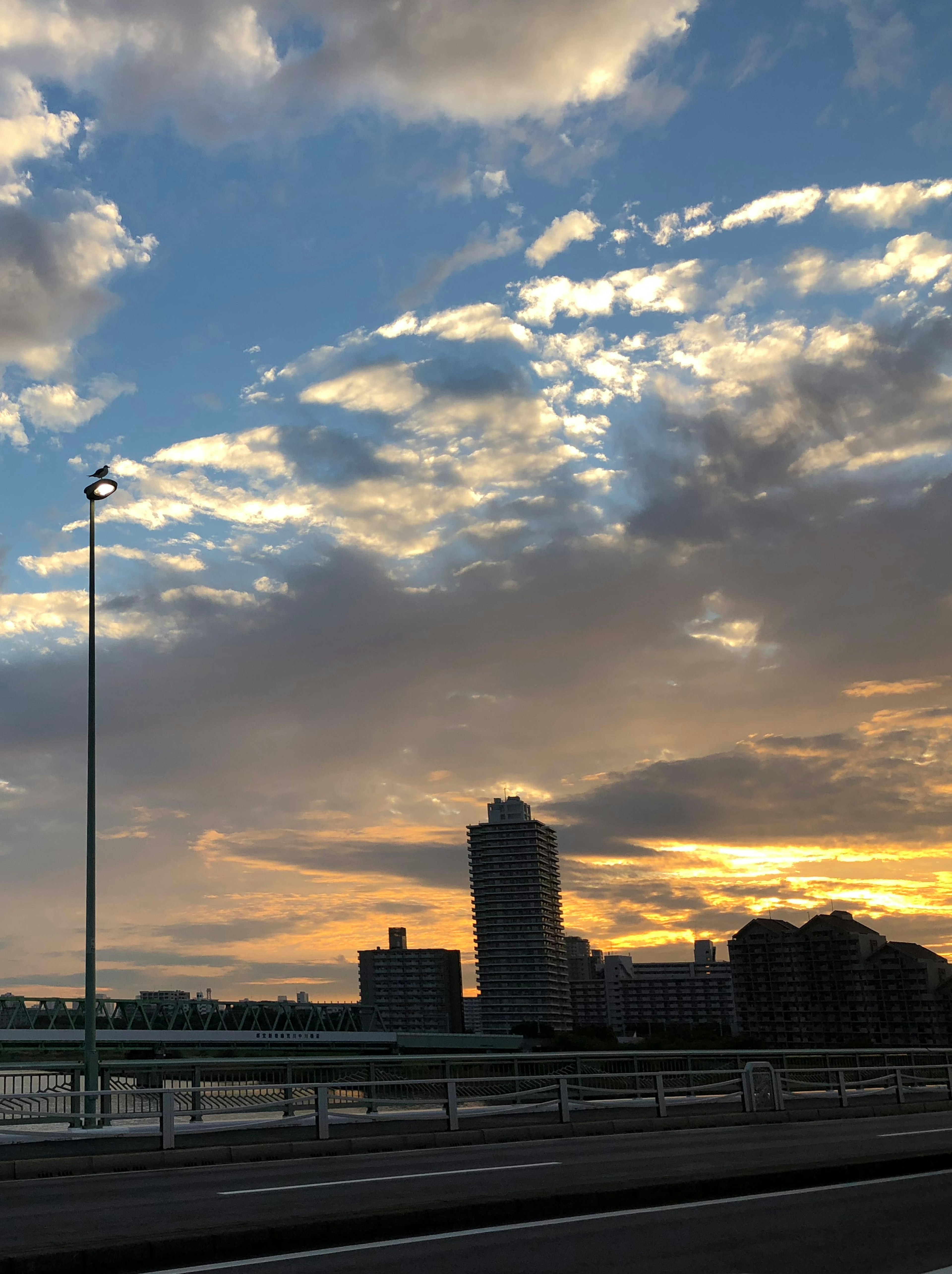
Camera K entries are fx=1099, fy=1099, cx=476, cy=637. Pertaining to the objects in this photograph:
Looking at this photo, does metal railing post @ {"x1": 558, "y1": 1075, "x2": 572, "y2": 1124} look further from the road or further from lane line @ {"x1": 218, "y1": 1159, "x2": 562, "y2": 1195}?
lane line @ {"x1": 218, "y1": 1159, "x2": 562, "y2": 1195}

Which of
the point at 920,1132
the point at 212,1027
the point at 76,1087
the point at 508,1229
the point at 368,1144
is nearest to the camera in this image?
the point at 508,1229

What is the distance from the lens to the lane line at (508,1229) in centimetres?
951

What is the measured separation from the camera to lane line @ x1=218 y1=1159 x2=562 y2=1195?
14859 mm

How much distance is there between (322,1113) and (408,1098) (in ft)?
7.89

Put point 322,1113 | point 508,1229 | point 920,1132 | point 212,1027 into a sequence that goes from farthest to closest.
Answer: point 212,1027, point 920,1132, point 322,1113, point 508,1229

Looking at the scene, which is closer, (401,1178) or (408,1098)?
(401,1178)

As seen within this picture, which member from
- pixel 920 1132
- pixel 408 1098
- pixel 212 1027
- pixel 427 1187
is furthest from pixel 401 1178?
pixel 212 1027

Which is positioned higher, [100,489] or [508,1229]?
[100,489]

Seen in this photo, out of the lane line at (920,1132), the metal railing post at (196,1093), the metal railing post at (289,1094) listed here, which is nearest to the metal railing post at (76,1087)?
the metal railing post at (196,1093)

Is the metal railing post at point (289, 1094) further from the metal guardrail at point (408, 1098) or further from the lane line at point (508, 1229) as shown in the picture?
the lane line at point (508, 1229)

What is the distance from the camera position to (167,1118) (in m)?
20.0

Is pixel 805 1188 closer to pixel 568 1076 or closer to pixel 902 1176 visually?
pixel 902 1176

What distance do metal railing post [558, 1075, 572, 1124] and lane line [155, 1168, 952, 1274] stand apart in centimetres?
1019

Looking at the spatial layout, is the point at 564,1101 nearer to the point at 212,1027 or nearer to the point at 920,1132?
the point at 920,1132
